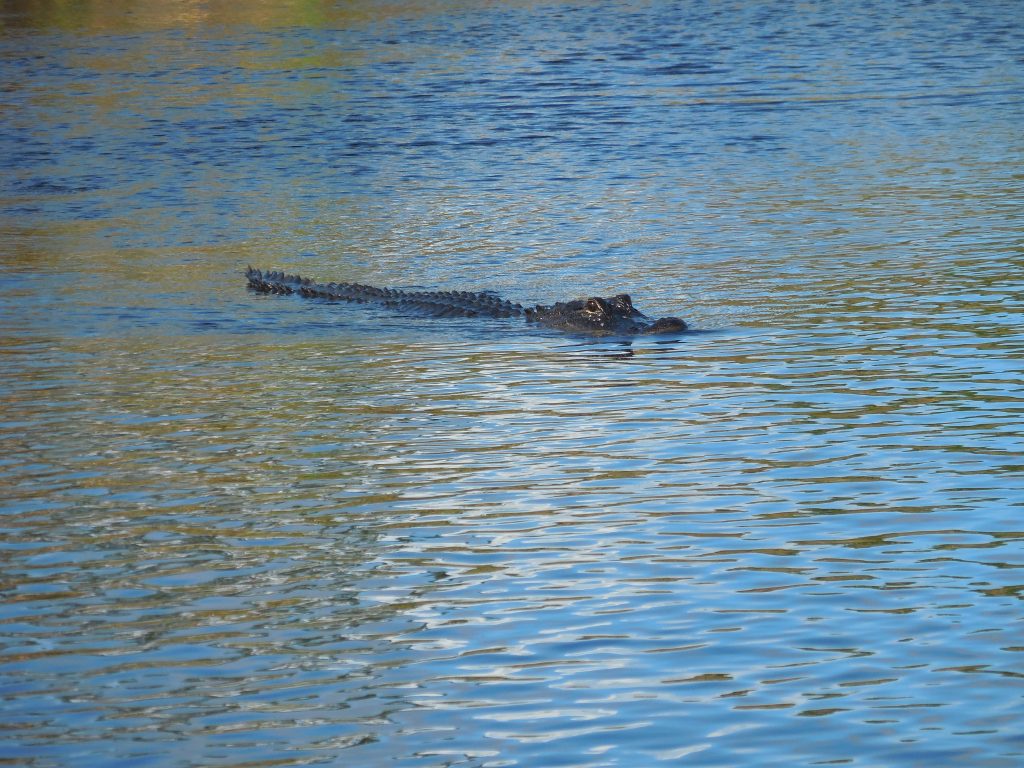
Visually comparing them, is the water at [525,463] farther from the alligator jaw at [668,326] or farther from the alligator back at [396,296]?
the alligator back at [396,296]

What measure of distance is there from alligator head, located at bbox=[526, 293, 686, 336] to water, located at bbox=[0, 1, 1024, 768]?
0.22 metres

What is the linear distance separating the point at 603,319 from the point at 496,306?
1.20 meters

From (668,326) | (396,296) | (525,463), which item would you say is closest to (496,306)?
(396,296)

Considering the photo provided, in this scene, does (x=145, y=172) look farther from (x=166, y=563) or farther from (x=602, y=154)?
(x=166, y=563)

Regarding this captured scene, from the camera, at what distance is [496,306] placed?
1383cm

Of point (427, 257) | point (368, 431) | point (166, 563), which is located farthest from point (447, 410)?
point (427, 257)

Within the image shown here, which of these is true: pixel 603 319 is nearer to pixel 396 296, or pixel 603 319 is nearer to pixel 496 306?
pixel 496 306

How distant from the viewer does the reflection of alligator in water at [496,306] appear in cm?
1300

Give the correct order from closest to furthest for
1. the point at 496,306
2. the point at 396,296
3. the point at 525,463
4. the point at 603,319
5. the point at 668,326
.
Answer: the point at 525,463
the point at 668,326
the point at 603,319
the point at 496,306
the point at 396,296

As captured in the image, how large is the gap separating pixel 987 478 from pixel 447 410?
142 inches

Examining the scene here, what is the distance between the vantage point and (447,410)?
10094 millimetres

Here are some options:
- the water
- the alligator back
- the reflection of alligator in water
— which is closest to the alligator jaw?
the reflection of alligator in water

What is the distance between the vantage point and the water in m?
5.53

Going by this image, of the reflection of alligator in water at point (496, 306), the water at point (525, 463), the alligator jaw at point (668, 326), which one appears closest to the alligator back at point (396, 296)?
the reflection of alligator in water at point (496, 306)
